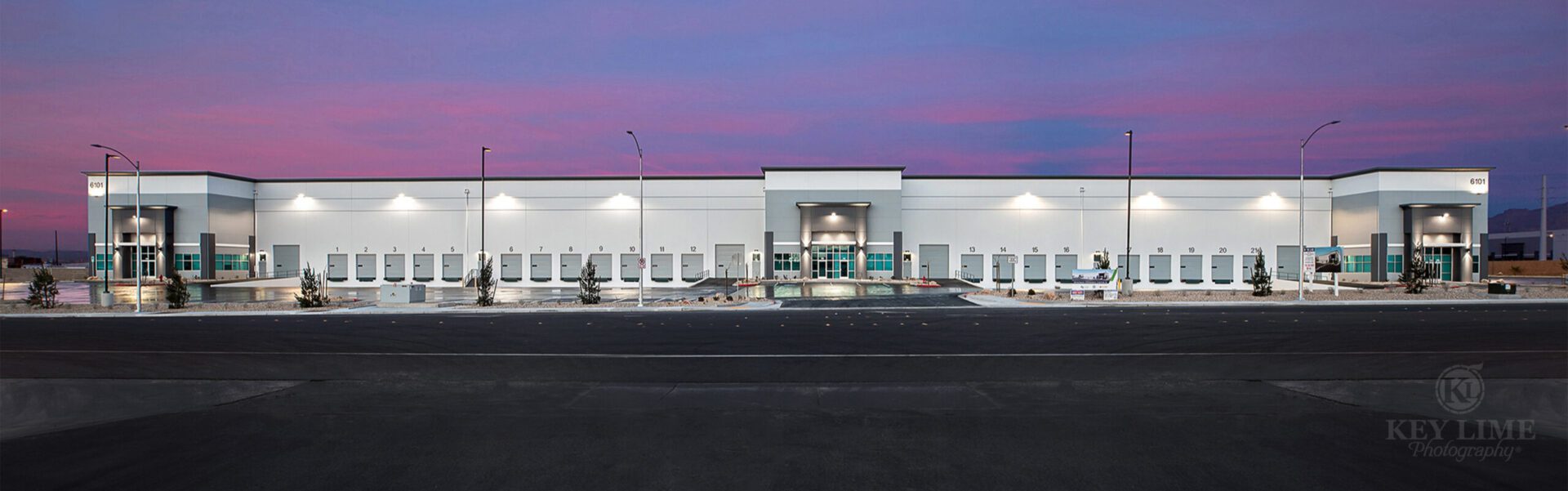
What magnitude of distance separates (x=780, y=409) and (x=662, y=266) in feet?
158

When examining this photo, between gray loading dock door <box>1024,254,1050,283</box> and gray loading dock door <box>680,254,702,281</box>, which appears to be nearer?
gray loading dock door <box>1024,254,1050,283</box>

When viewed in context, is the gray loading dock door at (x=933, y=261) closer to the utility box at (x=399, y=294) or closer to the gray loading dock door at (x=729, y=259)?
the gray loading dock door at (x=729, y=259)

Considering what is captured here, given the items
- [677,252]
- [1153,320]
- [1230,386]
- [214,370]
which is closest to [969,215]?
[677,252]

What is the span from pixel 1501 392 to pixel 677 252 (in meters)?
50.3

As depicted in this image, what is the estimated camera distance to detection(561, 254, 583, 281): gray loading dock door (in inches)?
2224

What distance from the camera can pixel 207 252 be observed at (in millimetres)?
57844

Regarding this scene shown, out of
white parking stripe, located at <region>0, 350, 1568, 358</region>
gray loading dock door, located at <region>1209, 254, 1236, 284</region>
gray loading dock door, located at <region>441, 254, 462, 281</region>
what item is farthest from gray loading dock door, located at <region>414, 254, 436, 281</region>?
gray loading dock door, located at <region>1209, 254, 1236, 284</region>

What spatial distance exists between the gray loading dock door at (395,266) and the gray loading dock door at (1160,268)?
201 ft

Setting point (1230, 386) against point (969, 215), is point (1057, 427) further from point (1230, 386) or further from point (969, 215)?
point (969, 215)

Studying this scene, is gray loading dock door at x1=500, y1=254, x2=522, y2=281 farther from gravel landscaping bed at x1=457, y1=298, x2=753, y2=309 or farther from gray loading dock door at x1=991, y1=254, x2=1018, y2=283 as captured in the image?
gray loading dock door at x1=991, y1=254, x2=1018, y2=283

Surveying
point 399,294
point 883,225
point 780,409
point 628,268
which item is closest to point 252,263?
point 628,268

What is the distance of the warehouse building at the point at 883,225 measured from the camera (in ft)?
181

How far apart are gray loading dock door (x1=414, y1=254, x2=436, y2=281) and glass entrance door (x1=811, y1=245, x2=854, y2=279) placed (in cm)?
3141

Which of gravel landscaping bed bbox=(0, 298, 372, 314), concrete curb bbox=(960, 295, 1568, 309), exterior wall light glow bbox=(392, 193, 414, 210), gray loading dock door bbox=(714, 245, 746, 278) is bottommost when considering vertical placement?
gravel landscaping bed bbox=(0, 298, 372, 314)
